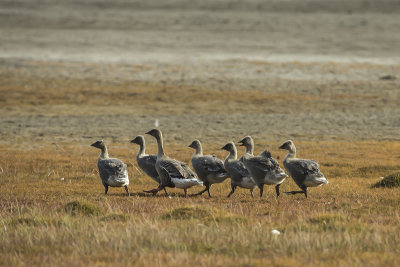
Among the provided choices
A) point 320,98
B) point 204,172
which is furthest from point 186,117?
point 204,172

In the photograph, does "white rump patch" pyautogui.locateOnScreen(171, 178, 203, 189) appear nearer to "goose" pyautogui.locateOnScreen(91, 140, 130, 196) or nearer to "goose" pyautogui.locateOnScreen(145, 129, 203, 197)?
"goose" pyautogui.locateOnScreen(145, 129, 203, 197)

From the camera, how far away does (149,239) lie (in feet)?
37.4

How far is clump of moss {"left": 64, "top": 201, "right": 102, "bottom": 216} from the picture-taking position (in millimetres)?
14047

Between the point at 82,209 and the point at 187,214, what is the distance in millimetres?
2129

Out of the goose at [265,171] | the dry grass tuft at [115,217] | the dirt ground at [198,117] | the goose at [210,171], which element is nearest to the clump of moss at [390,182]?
the dirt ground at [198,117]

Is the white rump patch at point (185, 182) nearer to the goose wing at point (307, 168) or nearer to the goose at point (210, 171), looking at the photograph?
the goose at point (210, 171)

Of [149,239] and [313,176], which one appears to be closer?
[149,239]

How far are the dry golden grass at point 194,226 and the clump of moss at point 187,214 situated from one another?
0.02 metres

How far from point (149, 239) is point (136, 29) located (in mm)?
61639

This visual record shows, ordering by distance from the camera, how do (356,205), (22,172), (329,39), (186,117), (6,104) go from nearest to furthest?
(356,205) < (22,172) < (186,117) < (6,104) < (329,39)

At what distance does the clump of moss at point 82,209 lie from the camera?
46.1ft

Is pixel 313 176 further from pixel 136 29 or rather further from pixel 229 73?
pixel 136 29

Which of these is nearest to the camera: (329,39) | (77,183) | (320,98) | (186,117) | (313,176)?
(313,176)

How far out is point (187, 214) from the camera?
13.8 metres
